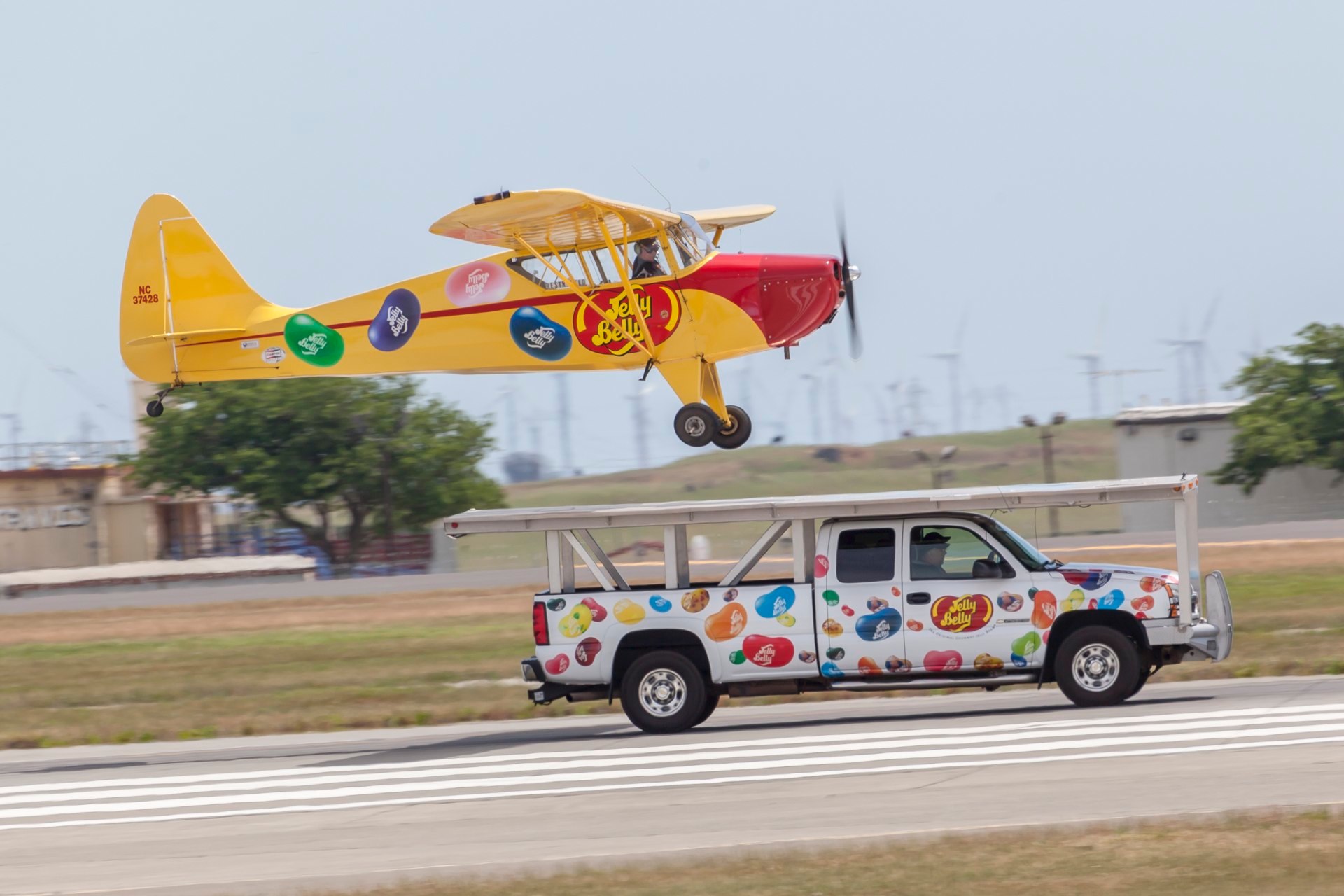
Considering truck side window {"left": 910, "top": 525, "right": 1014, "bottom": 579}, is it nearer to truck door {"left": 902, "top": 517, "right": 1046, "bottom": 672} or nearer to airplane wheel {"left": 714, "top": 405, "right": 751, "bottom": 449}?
truck door {"left": 902, "top": 517, "right": 1046, "bottom": 672}

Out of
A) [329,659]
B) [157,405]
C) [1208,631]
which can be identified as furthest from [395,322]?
[329,659]

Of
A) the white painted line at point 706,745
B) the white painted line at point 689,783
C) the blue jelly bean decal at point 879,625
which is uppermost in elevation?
Answer: the blue jelly bean decal at point 879,625

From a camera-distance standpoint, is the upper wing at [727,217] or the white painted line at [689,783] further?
the upper wing at [727,217]

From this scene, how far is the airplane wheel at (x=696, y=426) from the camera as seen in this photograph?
48.3 feet

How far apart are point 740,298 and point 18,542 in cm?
5897

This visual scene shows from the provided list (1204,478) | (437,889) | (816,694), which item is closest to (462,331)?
(816,694)

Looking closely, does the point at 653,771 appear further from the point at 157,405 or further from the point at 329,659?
the point at 329,659

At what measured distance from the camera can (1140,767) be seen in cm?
1124

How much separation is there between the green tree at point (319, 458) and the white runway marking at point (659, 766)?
159ft

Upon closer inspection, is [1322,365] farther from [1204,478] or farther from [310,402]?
[310,402]

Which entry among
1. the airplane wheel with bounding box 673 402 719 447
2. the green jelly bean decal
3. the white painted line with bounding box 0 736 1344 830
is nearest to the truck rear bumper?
the airplane wheel with bounding box 673 402 719 447

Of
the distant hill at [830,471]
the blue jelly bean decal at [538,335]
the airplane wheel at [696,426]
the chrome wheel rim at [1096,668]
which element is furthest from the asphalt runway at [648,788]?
the distant hill at [830,471]

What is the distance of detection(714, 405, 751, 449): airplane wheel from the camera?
589 inches

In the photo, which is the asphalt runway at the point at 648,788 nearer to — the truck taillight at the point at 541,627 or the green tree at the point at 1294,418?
the truck taillight at the point at 541,627
